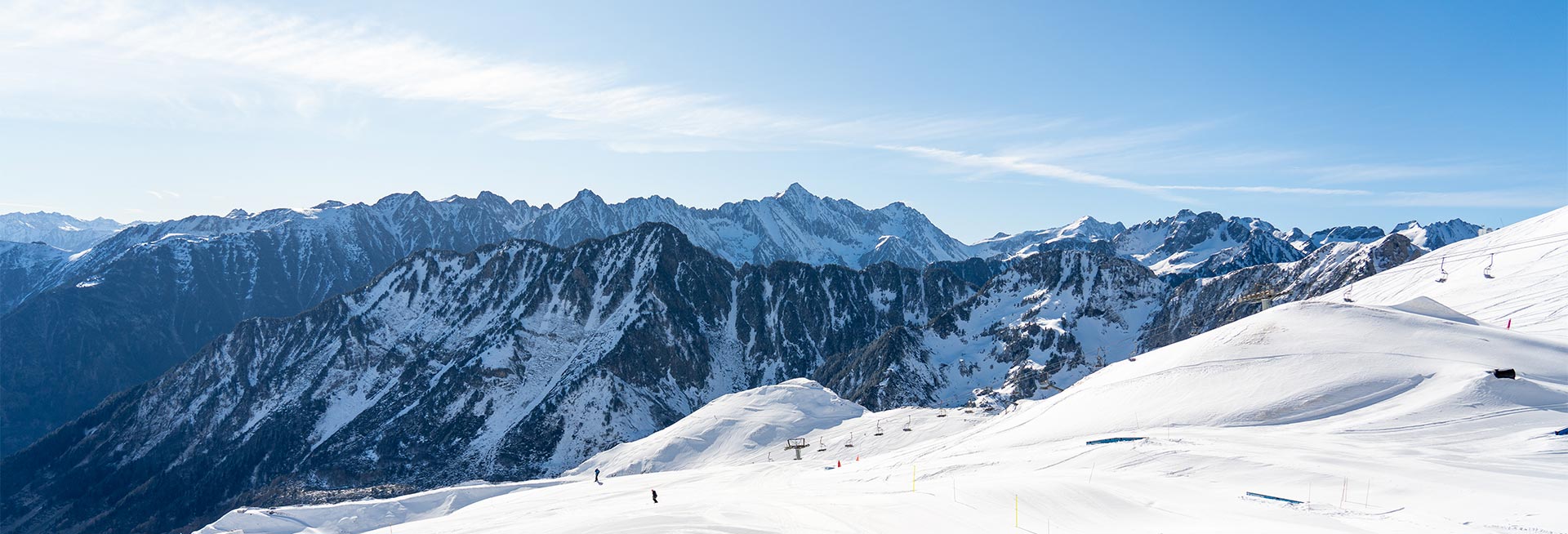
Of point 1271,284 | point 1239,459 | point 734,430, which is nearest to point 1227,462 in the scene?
point 1239,459

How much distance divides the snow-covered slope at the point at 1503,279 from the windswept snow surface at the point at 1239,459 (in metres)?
12.3

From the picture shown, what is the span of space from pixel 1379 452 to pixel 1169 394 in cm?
1453

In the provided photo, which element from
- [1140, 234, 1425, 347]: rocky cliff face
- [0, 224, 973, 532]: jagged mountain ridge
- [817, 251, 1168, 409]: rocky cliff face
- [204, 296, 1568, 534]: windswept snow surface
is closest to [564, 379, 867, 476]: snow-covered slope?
[204, 296, 1568, 534]: windswept snow surface

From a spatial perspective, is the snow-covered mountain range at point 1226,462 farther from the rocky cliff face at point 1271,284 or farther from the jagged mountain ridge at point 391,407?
the rocky cliff face at point 1271,284

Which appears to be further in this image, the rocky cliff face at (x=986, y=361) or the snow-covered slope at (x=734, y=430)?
the rocky cliff face at (x=986, y=361)

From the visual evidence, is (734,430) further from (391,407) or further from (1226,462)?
(391,407)

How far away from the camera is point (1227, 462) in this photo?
31.9m

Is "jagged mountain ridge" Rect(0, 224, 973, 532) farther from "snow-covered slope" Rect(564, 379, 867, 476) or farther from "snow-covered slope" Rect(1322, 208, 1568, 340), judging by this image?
"snow-covered slope" Rect(1322, 208, 1568, 340)

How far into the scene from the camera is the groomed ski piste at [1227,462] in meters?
26.4

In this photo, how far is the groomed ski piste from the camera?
26.4 meters

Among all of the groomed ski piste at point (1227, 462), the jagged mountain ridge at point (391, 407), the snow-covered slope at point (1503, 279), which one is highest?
the snow-covered slope at point (1503, 279)

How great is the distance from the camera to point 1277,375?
1740 inches

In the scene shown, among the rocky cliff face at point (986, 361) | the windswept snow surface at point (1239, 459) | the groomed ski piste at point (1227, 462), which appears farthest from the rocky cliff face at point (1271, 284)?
the windswept snow surface at point (1239, 459)

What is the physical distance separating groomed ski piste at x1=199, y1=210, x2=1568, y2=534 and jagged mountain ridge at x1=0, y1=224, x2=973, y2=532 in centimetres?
9070
